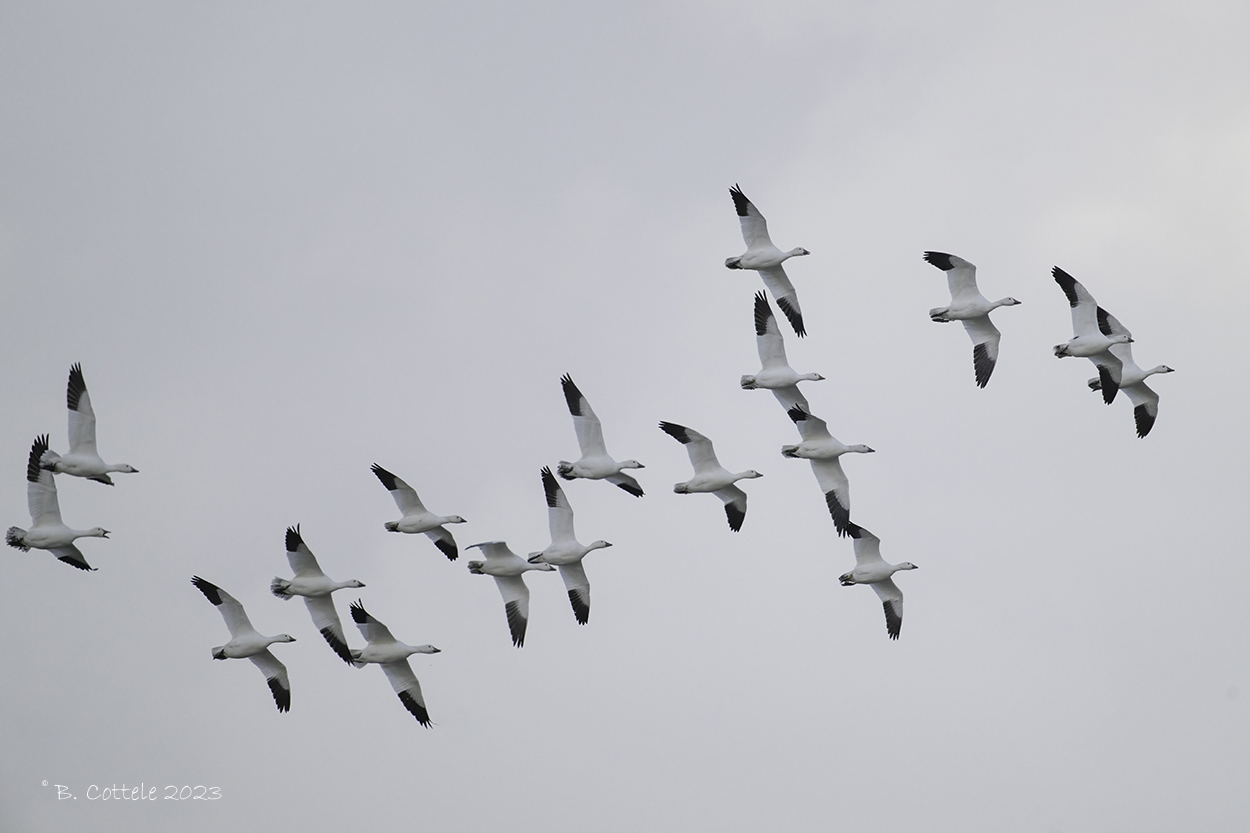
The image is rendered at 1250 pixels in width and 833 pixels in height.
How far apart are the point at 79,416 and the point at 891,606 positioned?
16350 millimetres

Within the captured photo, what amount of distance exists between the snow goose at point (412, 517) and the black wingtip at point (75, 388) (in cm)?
568

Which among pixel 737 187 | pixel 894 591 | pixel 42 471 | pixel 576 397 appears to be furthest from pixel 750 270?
pixel 42 471

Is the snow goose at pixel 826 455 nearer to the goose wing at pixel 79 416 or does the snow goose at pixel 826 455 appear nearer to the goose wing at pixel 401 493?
the goose wing at pixel 401 493

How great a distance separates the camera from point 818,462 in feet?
132

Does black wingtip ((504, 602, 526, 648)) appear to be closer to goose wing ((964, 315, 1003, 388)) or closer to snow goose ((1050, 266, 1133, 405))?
goose wing ((964, 315, 1003, 388))

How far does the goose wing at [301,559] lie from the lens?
39.0 meters

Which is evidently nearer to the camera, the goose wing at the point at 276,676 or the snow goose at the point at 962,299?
the snow goose at the point at 962,299

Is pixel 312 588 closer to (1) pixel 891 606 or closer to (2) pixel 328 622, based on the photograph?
(2) pixel 328 622

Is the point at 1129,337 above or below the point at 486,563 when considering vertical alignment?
above

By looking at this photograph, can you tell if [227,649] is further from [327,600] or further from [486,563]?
[486,563]

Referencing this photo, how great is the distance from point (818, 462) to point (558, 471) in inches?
204

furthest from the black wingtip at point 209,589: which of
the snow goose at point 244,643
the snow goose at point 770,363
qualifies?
Answer: the snow goose at point 770,363

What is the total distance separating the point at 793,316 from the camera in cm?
4000

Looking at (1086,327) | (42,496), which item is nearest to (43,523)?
(42,496)
